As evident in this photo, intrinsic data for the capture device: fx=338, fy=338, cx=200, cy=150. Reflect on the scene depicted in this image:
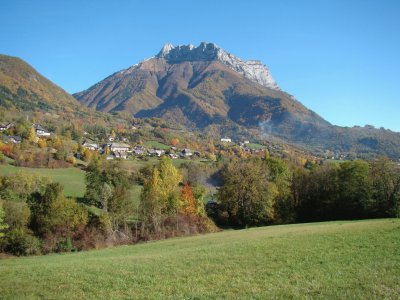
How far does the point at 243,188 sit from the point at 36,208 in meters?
40.1

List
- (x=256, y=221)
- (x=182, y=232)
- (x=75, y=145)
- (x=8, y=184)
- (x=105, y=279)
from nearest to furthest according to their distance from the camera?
(x=105, y=279)
(x=182, y=232)
(x=256, y=221)
(x=8, y=184)
(x=75, y=145)

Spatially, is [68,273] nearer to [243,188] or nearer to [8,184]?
[243,188]

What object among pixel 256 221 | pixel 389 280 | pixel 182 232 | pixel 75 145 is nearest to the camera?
pixel 389 280

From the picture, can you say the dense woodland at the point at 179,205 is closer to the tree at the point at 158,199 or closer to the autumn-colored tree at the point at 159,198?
the tree at the point at 158,199

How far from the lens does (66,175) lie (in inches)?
4112

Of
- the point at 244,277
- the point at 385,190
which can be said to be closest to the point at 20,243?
the point at 244,277

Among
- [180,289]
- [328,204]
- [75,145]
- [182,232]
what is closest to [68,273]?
[180,289]

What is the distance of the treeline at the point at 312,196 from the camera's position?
65.2 metres

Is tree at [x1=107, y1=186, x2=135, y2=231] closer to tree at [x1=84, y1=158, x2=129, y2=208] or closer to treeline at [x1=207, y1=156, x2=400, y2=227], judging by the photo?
tree at [x1=84, y1=158, x2=129, y2=208]

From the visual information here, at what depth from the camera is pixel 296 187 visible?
78.5 meters

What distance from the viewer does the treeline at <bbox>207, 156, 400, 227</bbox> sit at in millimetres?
65250

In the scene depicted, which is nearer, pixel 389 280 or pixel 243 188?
pixel 389 280

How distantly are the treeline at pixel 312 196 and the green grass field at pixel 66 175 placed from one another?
122 feet

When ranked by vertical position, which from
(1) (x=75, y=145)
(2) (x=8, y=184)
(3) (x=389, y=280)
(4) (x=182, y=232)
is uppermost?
(1) (x=75, y=145)
